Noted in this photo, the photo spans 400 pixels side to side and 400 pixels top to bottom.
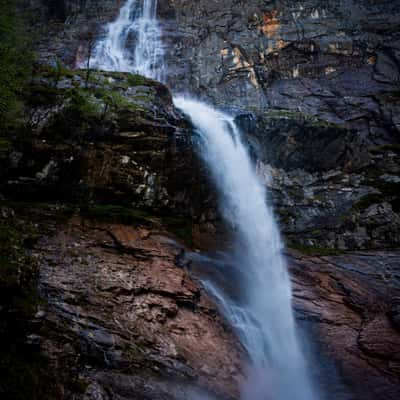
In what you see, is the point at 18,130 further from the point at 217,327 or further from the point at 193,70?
the point at 193,70

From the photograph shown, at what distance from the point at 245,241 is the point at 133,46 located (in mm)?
22205

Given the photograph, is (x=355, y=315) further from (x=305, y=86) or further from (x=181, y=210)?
(x=305, y=86)

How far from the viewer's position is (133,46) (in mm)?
29719

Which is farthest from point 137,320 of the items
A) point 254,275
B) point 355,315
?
point 355,315

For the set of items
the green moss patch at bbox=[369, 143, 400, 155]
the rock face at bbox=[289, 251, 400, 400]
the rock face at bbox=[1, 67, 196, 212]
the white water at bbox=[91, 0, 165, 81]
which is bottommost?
the rock face at bbox=[289, 251, 400, 400]

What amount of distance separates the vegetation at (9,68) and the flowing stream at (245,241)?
782 centimetres

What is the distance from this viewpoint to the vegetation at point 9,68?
32.3ft

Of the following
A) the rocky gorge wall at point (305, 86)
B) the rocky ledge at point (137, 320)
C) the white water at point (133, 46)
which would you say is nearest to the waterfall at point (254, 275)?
the rocky ledge at point (137, 320)

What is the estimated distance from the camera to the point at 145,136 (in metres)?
13.7

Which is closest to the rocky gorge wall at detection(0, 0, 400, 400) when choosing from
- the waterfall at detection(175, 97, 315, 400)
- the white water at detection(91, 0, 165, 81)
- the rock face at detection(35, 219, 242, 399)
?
the rock face at detection(35, 219, 242, 399)

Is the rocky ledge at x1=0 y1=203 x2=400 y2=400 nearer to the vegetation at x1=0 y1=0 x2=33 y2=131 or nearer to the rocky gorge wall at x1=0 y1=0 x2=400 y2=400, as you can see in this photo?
the rocky gorge wall at x1=0 y1=0 x2=400 y2=400

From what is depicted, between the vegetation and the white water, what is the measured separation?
14.8 meters

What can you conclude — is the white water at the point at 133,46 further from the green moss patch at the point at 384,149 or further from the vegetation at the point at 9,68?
the green moss patch at the point at 384,149

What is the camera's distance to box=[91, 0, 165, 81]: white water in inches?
1118
